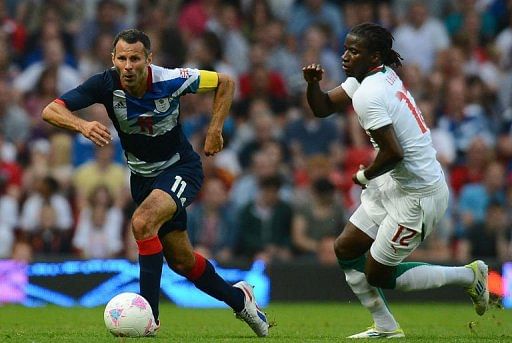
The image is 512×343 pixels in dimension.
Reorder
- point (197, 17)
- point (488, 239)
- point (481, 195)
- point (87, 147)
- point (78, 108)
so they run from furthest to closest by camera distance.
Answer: point (197, 17) → point (87, 147) → point (481, 195) → point (488, 239) → point (78, 108)

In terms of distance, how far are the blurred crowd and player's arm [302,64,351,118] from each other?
5.47 m

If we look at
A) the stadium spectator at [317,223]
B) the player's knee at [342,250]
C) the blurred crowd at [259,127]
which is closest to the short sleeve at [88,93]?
the player's knee at [342,250]

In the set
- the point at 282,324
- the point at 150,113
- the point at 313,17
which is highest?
the point at 150,113

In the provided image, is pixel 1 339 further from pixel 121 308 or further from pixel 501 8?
pixel 501 8

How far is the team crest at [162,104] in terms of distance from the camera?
9.02 meters

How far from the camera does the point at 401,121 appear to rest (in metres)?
8.78

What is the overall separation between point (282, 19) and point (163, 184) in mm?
9823

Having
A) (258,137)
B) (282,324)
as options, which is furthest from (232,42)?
(282,324)

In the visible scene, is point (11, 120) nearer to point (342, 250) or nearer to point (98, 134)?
point (342, 250)

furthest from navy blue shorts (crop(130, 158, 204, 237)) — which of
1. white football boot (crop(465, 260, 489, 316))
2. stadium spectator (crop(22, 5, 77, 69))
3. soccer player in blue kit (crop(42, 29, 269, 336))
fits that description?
stadium spectator (crop(22, 5, 77, 69))

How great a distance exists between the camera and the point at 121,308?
8.43m

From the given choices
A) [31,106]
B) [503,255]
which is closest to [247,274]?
[503,255]

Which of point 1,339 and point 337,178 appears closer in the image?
point 1,339

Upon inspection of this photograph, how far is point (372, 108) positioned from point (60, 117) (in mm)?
2204
